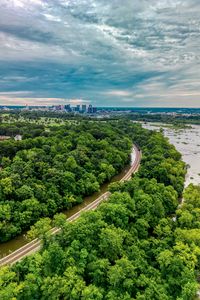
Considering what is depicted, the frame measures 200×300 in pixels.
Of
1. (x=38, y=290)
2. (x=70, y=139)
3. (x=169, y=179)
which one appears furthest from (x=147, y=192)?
(x=70, y=139)

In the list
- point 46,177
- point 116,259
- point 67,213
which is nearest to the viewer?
point 116,259

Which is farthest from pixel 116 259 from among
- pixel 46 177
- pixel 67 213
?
pixel 46 177

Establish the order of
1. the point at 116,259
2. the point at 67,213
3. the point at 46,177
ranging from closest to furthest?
the point at 116,259 < the point at 67,213 < the point at 46,177

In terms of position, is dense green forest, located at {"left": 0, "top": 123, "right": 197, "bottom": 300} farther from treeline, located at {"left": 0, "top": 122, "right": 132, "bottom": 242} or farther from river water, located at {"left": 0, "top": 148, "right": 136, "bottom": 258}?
treeline, located at {"left": 0, "top": 122, "right": 132, "bottom": 242}

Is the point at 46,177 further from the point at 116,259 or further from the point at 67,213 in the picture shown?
the point at 116,259

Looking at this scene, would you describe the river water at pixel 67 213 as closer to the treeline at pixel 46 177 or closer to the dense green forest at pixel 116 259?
the treeline at pixel 46 177

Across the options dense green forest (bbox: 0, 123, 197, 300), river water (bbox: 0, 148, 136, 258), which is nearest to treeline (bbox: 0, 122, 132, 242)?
river water (bbox: 0, 148, 136, 258)

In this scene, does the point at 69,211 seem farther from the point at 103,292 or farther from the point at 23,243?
the point at 103,292
